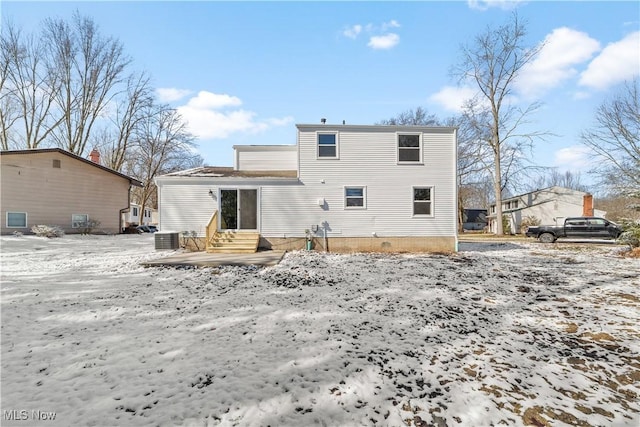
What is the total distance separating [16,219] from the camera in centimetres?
1509

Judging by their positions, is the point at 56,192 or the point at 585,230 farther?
the point at 56,192

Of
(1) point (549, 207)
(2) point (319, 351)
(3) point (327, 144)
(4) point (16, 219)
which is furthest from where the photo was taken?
(1) point (549, 207)

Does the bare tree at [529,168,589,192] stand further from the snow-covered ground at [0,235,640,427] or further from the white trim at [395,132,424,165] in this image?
the snow-covered ground at [0,235,640,427]

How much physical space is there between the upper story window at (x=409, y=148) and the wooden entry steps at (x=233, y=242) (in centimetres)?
730

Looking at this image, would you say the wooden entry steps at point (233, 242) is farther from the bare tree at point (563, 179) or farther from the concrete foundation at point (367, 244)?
the bare tree at point (563, 179)

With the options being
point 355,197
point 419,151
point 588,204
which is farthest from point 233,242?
point 588,204

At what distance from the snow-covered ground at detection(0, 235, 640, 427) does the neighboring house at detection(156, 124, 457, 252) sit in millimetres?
5030

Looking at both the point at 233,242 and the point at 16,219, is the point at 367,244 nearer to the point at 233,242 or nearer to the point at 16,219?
the point at 233,242

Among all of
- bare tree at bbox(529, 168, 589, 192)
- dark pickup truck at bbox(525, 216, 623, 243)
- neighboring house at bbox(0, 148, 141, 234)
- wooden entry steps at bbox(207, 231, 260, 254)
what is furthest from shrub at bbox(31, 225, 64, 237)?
bare tree at bbox(529, 168, 589, 192)

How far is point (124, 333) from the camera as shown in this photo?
4.18 m

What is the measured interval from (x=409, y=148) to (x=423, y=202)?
2505 millimetres

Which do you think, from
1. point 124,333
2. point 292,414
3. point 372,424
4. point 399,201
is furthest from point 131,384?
point 399,201

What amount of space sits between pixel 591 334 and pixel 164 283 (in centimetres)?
830

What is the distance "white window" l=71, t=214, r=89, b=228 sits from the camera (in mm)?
17016
